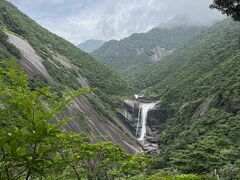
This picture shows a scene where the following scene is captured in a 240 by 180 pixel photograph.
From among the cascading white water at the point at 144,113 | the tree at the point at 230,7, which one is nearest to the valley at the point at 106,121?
the cascading white water at the point at 144,113

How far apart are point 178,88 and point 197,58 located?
22976 millimetres

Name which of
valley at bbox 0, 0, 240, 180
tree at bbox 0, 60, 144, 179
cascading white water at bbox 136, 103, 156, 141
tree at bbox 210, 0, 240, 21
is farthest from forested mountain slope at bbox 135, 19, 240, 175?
tree at bbox 0, 60, 144, 179

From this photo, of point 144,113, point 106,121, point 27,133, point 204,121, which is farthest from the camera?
point 144,113

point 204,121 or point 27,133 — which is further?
point 204,121

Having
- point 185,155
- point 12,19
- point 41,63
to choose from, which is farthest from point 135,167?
point 12,19

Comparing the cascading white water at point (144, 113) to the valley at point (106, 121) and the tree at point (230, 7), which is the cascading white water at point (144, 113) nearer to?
the valley at point (106, 121)

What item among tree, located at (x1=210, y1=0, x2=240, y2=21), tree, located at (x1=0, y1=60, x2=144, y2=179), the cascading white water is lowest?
the cascading white water

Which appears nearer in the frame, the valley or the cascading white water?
the valley

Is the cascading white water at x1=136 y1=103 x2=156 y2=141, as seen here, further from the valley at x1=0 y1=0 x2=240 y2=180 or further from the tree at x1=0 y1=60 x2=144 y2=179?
the tree at x1=0 y1=60 x2=144 y2=179

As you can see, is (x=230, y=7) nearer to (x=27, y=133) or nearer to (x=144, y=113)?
(x=27, y=133)

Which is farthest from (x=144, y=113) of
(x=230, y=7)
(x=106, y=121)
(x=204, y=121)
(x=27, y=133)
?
(x=27, y=133)

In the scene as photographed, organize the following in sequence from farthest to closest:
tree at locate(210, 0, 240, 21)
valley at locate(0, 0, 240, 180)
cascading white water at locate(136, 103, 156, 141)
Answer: cascading white water at locate(136, 103, 156, 141) → tree at locate(210, 0, 240, 21) → valley at locate(0, 0, 240, 180)

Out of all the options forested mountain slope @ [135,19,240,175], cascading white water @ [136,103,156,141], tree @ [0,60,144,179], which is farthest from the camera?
cascading white water @ [136,103,156,141]

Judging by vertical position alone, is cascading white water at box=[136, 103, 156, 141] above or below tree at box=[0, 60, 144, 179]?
below
